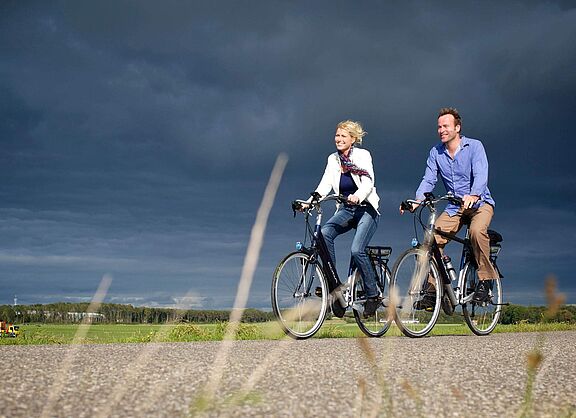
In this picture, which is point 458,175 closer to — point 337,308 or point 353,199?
point 353,199

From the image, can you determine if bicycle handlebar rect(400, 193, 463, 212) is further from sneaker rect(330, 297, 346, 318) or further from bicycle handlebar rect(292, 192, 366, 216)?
sneaker rect(330, 297, 346, 318)

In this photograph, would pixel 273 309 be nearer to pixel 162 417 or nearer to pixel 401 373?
pixel 401 373

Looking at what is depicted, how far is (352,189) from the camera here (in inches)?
328

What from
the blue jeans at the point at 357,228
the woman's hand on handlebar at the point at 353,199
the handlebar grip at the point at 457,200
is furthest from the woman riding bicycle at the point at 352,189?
the handlebar grip at the point at 457,200

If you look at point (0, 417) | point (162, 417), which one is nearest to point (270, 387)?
point (162, 417)

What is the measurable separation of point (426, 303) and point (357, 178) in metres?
1.86

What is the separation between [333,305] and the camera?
8.16 m

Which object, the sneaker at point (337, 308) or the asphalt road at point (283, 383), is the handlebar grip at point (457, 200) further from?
the asphalt road at point (283, 383)

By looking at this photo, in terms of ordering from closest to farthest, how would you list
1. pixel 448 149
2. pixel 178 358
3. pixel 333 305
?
pixel 178 358
pixel 333 305
pixel 448 149

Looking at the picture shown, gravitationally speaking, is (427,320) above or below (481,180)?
below

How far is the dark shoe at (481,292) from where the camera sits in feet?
30.9

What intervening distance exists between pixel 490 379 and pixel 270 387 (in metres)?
1.44

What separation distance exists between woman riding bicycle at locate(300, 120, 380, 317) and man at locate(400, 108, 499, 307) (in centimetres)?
93

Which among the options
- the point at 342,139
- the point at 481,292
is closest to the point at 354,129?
the point at 342,139
